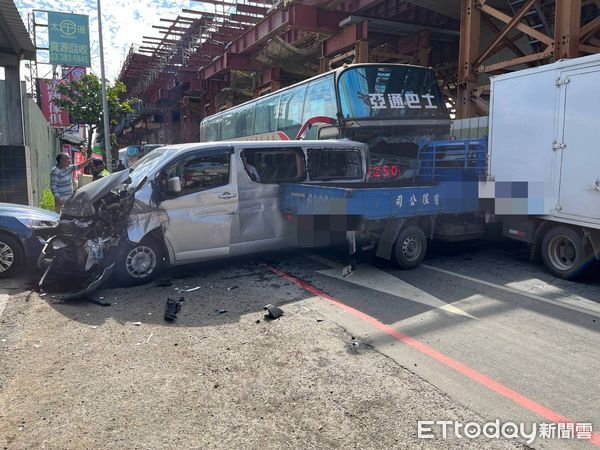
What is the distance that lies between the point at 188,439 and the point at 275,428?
56 cm

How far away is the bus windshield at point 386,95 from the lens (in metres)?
9.95

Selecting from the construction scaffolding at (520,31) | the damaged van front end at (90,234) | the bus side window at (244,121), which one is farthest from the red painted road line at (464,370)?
the bus side window at (244,121)

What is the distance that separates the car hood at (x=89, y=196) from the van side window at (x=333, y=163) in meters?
2.94

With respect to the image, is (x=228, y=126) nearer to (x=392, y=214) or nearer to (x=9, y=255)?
(x=9, y=255)

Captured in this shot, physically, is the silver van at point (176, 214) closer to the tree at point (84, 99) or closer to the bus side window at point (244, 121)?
the bus side window at point (244, 121)

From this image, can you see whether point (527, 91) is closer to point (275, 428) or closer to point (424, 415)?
point (424, 415)

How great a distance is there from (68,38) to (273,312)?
16465mm

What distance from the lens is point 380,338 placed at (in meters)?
4.57

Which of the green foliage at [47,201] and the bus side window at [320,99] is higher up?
the bus side window at [320,99]

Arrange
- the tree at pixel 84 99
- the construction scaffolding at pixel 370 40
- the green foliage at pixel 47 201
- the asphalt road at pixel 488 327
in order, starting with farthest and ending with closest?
1. the tree at pixel 84 99
2. the green foliage at pixel 47 201
3. the construction scaffolding at pixel 370 40
4. the asphalt road at pixel 488 327

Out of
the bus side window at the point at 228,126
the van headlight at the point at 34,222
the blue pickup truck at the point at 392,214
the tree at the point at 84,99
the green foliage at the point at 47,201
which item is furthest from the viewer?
the tree at the point at 84,99

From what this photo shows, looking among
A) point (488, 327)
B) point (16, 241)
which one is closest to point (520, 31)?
point (488, 327)

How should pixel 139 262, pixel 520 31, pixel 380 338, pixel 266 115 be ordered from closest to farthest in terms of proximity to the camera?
pixel 380 338 → pixel 139 262 → pixel 520 31 → pixel 266 115

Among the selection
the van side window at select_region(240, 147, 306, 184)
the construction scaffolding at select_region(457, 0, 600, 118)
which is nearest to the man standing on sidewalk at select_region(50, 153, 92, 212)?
the van side window at select_region(240, 147, 306, 184)
